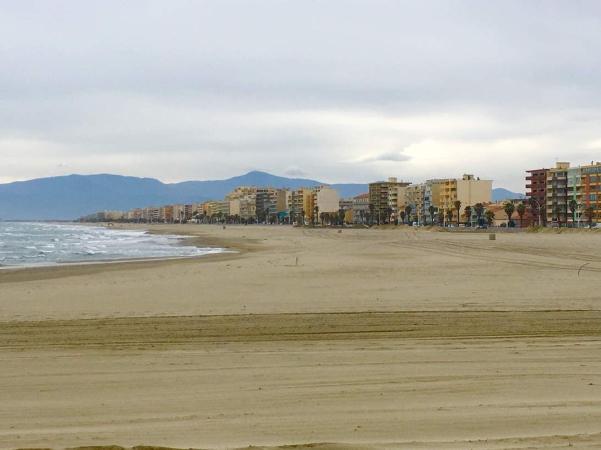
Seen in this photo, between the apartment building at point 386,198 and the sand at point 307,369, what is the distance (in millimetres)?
145895

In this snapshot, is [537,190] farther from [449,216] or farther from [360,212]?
[360,212]

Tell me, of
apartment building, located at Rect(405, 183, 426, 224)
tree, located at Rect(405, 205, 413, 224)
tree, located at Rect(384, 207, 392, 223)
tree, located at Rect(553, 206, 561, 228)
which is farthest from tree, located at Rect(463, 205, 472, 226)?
tree, located at Rect(384, 207, 392, 223)

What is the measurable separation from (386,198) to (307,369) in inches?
6894

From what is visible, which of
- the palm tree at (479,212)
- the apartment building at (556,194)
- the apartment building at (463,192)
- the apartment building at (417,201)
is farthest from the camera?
the apartment building at (417,201)

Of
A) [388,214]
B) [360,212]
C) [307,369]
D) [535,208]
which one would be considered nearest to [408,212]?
[388,214]

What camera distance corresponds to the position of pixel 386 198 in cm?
18088

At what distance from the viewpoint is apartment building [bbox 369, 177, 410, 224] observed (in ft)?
544

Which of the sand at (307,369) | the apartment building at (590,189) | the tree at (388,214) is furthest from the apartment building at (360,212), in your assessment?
the sand at (307,369)

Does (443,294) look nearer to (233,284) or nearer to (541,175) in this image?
(233,284)

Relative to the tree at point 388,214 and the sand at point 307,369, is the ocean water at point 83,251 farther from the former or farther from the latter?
the tree at point 388,214

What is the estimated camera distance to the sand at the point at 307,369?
211 inches

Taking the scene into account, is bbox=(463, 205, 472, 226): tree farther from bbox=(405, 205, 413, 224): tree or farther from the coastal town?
bbox=(405, 205, 413, 224): tree

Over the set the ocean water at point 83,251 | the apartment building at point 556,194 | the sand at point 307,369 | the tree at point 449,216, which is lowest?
the ocean water at point 83,251

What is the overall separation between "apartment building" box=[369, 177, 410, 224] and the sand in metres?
146
